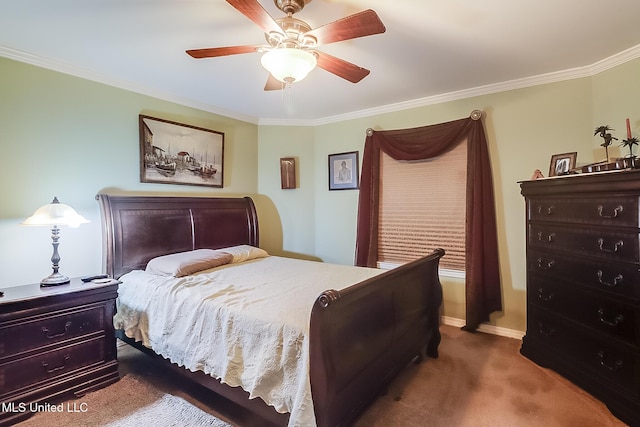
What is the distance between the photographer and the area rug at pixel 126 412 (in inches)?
72.6

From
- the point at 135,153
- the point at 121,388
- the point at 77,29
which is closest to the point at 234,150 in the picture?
the point at 135,153

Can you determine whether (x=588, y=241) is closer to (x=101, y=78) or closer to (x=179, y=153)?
(x=179, y=153)

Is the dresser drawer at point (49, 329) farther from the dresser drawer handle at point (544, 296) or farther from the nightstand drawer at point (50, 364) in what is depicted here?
the dresser drawer handle at point (544, 296)

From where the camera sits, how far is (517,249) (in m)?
3.02

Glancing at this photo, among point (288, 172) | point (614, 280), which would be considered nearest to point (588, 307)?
point (614, 280)

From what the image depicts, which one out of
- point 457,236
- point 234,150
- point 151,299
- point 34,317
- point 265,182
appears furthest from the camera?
point 265,182

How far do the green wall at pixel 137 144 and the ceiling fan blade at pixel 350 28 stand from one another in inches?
82.2

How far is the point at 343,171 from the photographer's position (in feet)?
13.2

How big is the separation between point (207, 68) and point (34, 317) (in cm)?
216

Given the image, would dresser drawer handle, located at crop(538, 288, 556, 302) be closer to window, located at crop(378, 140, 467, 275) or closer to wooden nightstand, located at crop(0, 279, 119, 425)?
window, located at crop(378, 140, 467, 275)

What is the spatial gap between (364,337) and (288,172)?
9.19ft

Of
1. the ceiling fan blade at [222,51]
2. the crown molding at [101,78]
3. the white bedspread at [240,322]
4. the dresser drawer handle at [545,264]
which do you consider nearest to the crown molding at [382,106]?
the crown molding at [101,78]

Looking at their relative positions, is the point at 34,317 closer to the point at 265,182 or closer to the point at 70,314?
the point at 70,314


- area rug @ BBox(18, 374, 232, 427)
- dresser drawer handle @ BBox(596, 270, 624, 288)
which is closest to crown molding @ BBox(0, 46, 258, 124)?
area rug @ BBox(18, 374, 232, 427)
